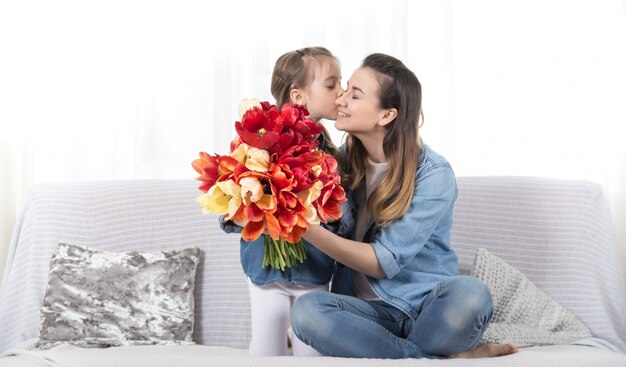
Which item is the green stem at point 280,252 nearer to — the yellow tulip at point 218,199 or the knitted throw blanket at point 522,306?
the yellow tulip at point 218,199

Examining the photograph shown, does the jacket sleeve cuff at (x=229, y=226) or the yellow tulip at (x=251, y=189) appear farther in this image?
the jacket sleeve cuff at (x=229, y=226)

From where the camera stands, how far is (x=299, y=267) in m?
2.30

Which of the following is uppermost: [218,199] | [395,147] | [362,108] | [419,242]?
[362,108]

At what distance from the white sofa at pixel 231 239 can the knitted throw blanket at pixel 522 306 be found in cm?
8

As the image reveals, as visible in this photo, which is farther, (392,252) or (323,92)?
(323,92)

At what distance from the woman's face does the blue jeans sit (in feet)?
1.51

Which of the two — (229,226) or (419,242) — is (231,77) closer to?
(229,226)

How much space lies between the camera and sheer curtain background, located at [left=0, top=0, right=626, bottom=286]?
10.7ft

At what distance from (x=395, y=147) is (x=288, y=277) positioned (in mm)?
455

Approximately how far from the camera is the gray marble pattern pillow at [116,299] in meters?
2.56

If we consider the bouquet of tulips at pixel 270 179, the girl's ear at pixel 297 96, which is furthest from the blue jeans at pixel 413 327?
the girl's ear at pixel 297 96

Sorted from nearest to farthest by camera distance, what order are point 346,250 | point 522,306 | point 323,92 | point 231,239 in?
point 346,250 → point 323,92 → point 522,306 → point 231,239

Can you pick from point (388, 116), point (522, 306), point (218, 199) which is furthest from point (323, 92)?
point (522, 306)

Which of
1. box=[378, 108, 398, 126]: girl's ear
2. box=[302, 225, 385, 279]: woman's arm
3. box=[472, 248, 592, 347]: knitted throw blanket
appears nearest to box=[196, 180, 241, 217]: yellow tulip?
box=[302, 225, 385, 279]: woman's arm
